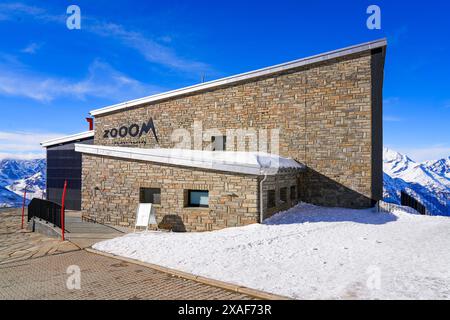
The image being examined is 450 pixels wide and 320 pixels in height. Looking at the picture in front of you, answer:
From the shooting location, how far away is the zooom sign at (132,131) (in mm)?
17984

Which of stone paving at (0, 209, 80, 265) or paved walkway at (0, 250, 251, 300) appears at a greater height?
paved walkway at (0, 250, 251, 300)

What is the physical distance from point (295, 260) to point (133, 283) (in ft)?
11.7

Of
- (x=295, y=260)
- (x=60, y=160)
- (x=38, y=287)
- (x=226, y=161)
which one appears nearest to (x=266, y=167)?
(x=226, y=161)

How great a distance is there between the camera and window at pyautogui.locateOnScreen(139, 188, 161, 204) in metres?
11.6

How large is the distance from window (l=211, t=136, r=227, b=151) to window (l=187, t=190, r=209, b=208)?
5202 millimetres

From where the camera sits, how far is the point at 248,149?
15414 millimetres

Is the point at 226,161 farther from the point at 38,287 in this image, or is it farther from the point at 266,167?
the point at 38,287

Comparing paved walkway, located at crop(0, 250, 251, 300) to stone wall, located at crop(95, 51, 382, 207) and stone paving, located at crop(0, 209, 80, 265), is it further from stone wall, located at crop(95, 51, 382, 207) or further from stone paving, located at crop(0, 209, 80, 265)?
stone wall, located at crop(95, 51, 382, 207)

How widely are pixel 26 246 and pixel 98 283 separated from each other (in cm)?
536

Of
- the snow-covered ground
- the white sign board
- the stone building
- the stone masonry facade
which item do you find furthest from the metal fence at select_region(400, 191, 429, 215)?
the white sign board

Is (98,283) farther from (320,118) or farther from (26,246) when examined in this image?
(320,118)

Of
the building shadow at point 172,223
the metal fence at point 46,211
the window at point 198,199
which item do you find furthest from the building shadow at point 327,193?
the metal fence at point 46,211

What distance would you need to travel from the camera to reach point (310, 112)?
562 inches

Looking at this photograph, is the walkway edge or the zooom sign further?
the zooom sign
